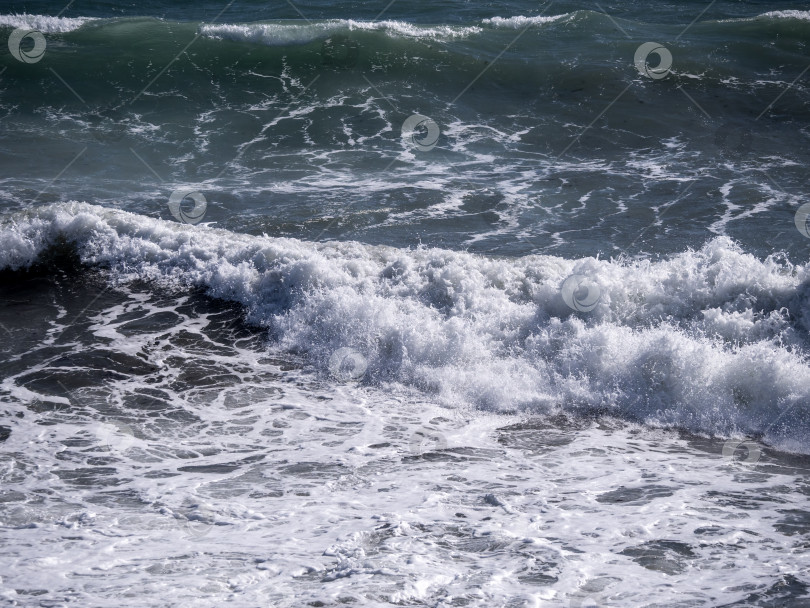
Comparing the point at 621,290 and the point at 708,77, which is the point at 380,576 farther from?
the point at 708,77

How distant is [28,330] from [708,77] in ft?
45.9

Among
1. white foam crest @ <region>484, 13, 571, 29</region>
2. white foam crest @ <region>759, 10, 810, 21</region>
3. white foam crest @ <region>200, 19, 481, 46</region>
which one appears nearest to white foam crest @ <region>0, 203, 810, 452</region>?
white foam crest @ <region>200, 19, 481, 46</region>

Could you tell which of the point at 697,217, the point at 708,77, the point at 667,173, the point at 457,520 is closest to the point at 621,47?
the point at 708,77

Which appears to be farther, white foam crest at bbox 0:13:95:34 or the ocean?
white foam crest at bbox 0:13:95:34

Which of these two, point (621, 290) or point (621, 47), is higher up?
point (621, 47)

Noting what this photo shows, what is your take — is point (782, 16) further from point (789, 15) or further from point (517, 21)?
point (517, 21)

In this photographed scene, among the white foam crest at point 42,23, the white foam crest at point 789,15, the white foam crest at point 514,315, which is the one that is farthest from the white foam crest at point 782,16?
the white foam crest at point 42,23

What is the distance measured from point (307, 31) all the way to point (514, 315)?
12491mm

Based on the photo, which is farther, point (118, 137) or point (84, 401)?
point (118, 137)

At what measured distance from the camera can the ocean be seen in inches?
207

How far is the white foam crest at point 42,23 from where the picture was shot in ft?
63.5

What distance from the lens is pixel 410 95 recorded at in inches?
659

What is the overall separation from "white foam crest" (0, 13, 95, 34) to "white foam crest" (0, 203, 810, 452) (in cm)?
1035

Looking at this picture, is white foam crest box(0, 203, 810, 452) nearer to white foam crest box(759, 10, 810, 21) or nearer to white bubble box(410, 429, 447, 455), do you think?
white bubble box(410, 429, 447, 455)
